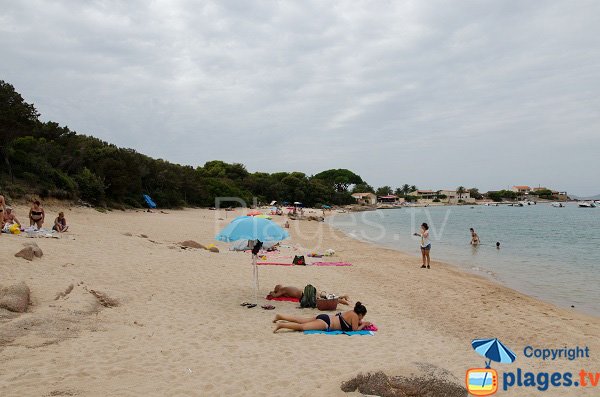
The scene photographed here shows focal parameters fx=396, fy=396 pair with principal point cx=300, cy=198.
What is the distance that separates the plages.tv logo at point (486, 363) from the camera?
344 centimetres

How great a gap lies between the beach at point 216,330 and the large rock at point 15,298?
16cm

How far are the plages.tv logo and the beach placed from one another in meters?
0.34

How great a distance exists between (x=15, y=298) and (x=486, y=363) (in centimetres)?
647

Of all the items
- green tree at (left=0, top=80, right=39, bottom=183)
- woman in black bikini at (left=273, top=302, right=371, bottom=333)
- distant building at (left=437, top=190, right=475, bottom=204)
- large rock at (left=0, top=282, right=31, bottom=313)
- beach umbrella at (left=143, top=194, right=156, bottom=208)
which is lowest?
woman in black bikini at (left=273, top=302, right=371, bottom=333)

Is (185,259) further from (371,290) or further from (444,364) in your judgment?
(444,364)

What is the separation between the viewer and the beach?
14.8 ft

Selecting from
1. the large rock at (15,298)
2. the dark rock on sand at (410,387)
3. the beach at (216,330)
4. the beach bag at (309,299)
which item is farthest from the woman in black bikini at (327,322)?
the large rock at (15,298)

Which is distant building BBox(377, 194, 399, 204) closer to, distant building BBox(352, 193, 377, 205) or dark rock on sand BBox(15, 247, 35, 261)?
distant building BBox(352, 193, 377, 205)

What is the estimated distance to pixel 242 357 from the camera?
17.9 feet

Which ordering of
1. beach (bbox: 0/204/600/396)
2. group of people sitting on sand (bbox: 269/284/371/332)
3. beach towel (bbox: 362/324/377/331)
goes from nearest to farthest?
beach (bbox: 0/204/600/396)
group of people sitting on sand (bbox: 269/284/371/332)
beach towel (bbox: 362/324/377/331)

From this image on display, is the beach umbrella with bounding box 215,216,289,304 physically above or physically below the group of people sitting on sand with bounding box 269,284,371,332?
above

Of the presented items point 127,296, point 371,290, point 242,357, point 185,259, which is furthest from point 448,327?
point 185,259

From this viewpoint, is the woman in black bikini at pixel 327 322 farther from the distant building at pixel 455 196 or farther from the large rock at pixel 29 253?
the distant building at pixel 455 196

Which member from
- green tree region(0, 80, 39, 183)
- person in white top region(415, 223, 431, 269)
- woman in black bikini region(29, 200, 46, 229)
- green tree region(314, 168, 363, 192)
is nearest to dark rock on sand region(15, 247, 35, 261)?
woman in black bikini region(29, 200, 46, 229)
